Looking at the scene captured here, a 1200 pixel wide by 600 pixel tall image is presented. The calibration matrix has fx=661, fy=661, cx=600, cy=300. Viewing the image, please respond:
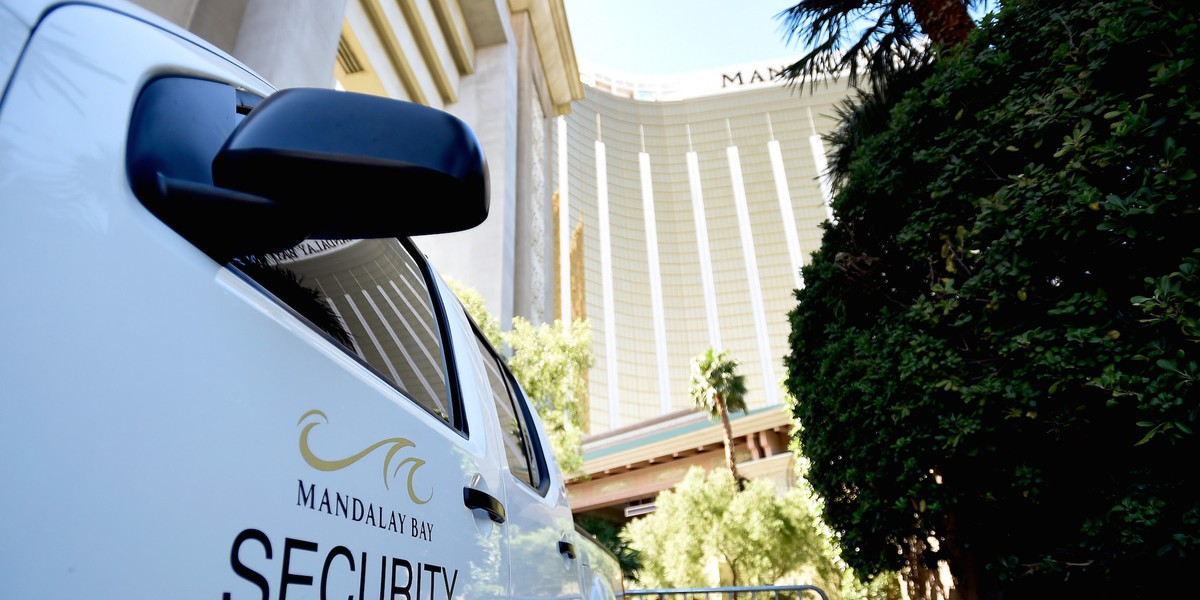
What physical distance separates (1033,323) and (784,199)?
4446 inches

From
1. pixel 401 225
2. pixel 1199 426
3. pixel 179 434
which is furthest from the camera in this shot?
pixel 1199 426

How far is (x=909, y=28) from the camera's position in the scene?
9609mm

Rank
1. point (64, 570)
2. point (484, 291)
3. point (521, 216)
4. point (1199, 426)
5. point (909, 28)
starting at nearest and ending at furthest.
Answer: point (64, 570) → point (1199, 426) → point (909, 28) → point (484, 291) → point (521, 216)

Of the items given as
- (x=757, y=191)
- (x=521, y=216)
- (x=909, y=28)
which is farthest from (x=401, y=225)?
(x=757, y=191)

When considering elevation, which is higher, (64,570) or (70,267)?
(70,267)

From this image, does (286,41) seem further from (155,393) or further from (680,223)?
(680,223)

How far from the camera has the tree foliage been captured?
14.1ft

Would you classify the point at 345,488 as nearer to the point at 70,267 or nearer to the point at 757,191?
the point at 70,267

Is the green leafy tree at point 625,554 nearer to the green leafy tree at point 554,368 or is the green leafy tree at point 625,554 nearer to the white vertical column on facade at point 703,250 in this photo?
the green leafy tree at point 554,368

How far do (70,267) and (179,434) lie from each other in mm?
207

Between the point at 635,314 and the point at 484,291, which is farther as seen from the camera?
the point at 635,314

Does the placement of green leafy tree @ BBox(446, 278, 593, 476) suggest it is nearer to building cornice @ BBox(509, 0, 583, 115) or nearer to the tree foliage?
the tree foliage

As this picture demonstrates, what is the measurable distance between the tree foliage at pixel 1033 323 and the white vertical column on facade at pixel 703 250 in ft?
319

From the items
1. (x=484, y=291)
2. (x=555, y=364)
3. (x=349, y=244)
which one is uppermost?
(x=484, y=291)
